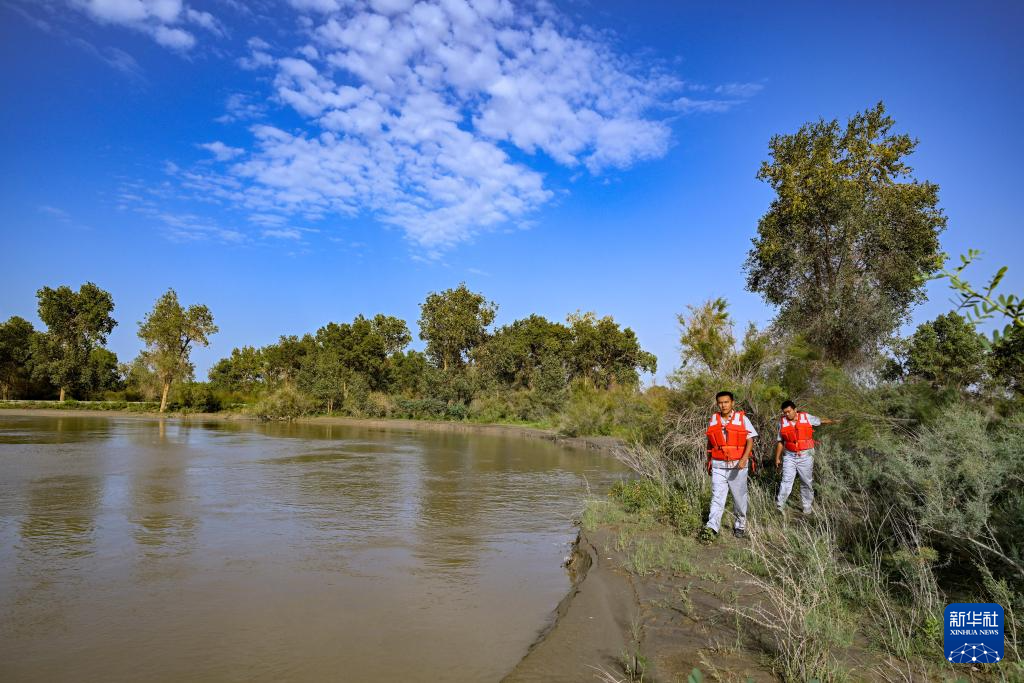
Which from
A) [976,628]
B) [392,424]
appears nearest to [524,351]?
[392,424]

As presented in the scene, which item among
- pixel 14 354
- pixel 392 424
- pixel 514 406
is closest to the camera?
pixel 392 424

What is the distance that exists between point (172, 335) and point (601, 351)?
40.0 metres

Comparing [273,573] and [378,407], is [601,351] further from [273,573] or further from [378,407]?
[273,573]

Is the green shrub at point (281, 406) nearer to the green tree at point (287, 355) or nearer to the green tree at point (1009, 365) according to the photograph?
the green tree at point (287, 355)

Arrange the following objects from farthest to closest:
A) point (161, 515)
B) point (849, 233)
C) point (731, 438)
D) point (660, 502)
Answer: point (849, 233), point (161, 515), point (660, 502), point (731, 438)

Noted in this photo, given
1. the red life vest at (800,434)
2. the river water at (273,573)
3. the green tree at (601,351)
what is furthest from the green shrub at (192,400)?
the red life vest at (800,434)

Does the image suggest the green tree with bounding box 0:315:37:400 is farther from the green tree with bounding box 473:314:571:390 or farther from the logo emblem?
the logo emblem

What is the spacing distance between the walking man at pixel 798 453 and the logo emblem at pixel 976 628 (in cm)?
497

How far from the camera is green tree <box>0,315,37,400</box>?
173 feet

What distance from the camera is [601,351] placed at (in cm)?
4656

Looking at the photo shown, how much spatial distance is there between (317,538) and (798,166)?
14.9m

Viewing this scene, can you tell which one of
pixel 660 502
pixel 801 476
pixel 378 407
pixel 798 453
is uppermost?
pixel 798 453

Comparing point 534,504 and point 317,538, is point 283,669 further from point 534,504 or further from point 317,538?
point 534,504

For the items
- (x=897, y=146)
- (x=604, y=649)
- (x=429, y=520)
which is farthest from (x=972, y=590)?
(x=897, y=146)
